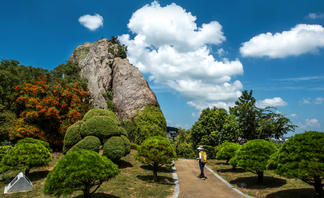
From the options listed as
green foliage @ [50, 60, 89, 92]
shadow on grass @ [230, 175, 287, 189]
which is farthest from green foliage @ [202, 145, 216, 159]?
green foliage @ [50, 60, 89, 92]

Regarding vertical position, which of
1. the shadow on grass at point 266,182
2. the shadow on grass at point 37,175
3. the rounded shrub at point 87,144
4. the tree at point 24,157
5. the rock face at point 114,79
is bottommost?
the shadow on grass at point 37,175

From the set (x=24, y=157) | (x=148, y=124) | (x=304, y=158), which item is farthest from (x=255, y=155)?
(x=148, y=124)

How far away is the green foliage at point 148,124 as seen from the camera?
19094mm

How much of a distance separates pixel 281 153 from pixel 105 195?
22.7ft

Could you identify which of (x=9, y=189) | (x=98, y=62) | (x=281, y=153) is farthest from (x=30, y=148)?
(x=98, y=62)

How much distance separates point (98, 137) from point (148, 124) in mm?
8764

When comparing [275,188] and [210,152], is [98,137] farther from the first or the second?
[210,152]

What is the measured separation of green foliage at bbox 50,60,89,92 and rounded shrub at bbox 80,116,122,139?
1472cm

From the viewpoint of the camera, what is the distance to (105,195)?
7246 millimetres

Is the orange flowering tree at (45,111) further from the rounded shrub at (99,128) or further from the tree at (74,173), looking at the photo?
the tree at (74,173)

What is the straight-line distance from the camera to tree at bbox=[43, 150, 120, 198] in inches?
198

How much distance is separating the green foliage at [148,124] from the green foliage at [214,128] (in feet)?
17.4

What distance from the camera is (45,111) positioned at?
535 inches

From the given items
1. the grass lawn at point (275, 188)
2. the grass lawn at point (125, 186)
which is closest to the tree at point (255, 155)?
the grass lawn at point (275, 188)
